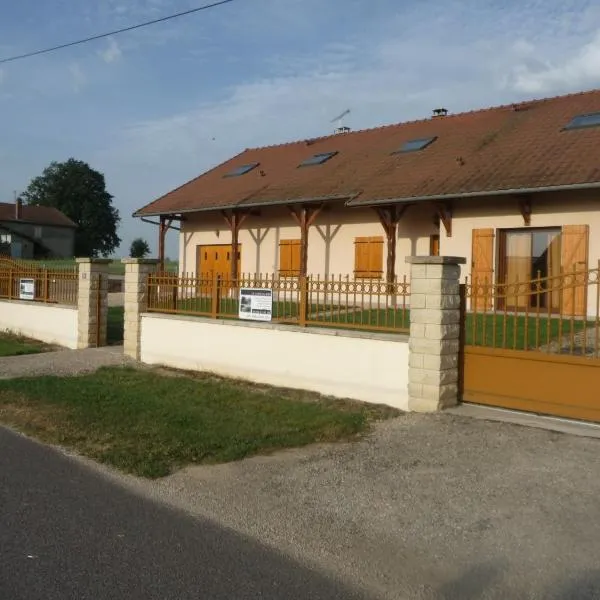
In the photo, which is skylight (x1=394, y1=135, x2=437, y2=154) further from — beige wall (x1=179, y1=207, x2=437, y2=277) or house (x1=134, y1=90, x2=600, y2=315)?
beige wall (x1=179, y1=207, x2=437, y2=277)

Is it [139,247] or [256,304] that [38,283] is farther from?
[139,247]

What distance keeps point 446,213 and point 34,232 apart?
63888 millimetres

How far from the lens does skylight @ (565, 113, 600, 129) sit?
1557 centimetres

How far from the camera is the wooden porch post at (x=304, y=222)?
1889cm

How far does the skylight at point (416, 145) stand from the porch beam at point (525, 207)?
180 inches

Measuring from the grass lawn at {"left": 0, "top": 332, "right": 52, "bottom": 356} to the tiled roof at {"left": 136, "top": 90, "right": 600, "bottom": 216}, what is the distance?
23.5 feet

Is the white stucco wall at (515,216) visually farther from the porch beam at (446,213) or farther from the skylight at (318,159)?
the skylight at (318,159)

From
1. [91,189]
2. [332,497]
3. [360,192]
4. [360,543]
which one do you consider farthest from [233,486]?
[91,189]

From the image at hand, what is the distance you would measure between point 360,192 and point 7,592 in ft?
48.2

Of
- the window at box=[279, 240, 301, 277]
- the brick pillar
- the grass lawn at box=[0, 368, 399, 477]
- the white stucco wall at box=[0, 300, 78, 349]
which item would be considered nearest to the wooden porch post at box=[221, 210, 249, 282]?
the window at box=[279, 240, 301, 277]

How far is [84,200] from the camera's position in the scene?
90.2 m

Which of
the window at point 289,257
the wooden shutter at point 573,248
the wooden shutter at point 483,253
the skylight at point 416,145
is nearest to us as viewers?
the wooden shutter at point 573,248

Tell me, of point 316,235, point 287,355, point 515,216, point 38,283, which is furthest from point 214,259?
point 287,355

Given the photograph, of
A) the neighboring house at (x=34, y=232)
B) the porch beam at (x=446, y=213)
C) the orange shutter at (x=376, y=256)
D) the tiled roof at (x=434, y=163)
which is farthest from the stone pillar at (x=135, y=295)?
the neighboring house at (x=34, y=232)
